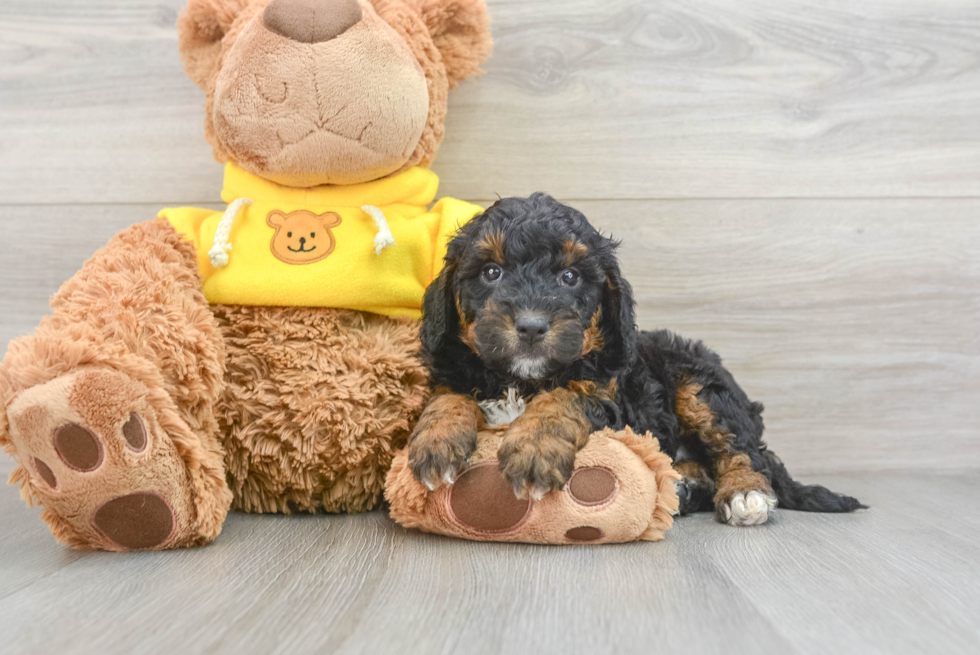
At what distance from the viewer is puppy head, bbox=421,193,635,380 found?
1684 mm

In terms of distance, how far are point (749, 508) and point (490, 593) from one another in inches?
35.7

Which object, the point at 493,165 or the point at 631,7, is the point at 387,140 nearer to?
the point at 493,165

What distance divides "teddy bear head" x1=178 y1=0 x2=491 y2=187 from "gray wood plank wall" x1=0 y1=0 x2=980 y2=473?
544 mm

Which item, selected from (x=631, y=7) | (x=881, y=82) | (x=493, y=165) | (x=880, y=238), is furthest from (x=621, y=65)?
(x=880, y=238)

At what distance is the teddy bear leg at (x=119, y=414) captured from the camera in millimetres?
1493

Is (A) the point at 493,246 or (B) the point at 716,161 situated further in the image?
(B) the point at 716,161

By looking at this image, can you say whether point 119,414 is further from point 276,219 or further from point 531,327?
point 531,327

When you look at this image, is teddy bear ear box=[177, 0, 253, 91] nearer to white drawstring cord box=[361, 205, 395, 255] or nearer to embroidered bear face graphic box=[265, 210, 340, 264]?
embroidered bear face graphic box=[265, 210, 340, 264]

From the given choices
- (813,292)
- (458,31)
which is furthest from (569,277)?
(813,292)

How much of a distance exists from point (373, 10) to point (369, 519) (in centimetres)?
141

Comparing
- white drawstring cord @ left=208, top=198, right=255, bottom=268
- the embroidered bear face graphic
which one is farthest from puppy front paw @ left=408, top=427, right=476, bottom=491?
white drawstring cord @ left=208, top=198, right=255, bottom=268

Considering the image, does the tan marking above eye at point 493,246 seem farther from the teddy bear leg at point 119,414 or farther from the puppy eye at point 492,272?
the teddy bear leg at point 119,414

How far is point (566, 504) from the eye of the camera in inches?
65.3

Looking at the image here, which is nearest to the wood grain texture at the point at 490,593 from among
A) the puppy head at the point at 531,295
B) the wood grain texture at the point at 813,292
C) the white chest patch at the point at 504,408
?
the white chest patch at the point at 504,408
